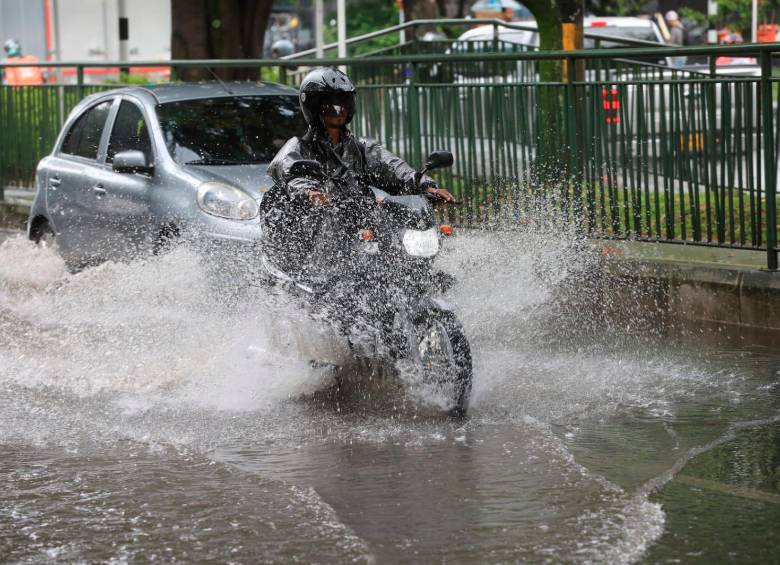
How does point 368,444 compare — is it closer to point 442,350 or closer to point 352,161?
point 442,350

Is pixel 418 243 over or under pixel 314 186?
under

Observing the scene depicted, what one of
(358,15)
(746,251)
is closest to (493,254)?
(746,251)

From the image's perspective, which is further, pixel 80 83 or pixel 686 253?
pixel 80 83

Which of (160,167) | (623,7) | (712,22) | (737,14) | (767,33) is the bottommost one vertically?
(160,167)

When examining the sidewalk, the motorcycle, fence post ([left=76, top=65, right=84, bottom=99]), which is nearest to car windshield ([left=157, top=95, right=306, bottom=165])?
the sidewalk

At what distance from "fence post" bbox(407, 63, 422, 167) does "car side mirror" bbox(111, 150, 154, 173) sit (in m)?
2.57

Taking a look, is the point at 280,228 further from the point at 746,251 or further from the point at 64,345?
the point at 746,251

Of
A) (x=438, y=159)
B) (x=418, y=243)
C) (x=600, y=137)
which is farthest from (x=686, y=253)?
(x=418, y=243)

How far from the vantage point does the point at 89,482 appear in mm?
5891

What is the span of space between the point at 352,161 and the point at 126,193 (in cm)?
357

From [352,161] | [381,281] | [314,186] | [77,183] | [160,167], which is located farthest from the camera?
[77,183]

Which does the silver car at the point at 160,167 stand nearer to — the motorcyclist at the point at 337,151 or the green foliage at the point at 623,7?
the motorcyclist at the point at 337,151

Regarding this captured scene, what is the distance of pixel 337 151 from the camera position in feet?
24.2

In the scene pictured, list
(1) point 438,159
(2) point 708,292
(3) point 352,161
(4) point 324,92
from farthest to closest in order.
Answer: (2) point 708,292 < (3) point 352,161 < (4) point 324,92 < (1) point 438,159
